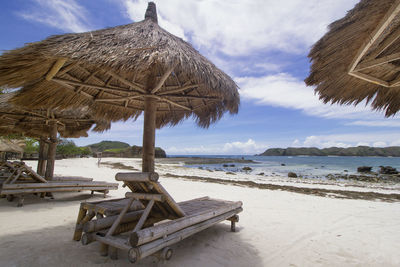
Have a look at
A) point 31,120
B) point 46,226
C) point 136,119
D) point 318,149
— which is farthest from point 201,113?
point 318,149

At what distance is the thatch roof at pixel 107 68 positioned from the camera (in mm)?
2623

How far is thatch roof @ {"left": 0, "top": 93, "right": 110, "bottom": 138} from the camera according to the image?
587 centimetres

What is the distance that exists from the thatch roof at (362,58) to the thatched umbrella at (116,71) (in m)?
1.49

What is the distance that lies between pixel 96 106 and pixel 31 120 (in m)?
4.38

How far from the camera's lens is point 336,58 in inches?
106

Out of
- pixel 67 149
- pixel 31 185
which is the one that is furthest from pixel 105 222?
pixel 67 149

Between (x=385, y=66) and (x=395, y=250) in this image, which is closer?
(x=385, y=66)

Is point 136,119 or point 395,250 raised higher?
point 136,119

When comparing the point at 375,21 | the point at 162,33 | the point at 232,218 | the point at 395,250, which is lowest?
the point at 395,250

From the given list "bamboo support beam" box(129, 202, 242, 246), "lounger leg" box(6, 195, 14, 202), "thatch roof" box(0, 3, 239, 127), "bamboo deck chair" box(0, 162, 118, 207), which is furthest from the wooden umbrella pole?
"lounger leg" box(6, 195, 14, 202)

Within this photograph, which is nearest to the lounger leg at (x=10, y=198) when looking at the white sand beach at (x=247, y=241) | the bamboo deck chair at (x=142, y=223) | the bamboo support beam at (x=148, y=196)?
the white sand beach at (x=247, y=241)

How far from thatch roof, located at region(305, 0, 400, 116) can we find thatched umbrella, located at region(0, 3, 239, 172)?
149 centimetres

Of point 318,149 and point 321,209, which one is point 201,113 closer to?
point 321,209

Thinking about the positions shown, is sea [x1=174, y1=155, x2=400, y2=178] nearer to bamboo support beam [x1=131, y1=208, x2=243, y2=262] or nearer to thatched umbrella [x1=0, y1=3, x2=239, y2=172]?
thatched umbrella [x1=0, y1=3, x2=239, y2=172]
